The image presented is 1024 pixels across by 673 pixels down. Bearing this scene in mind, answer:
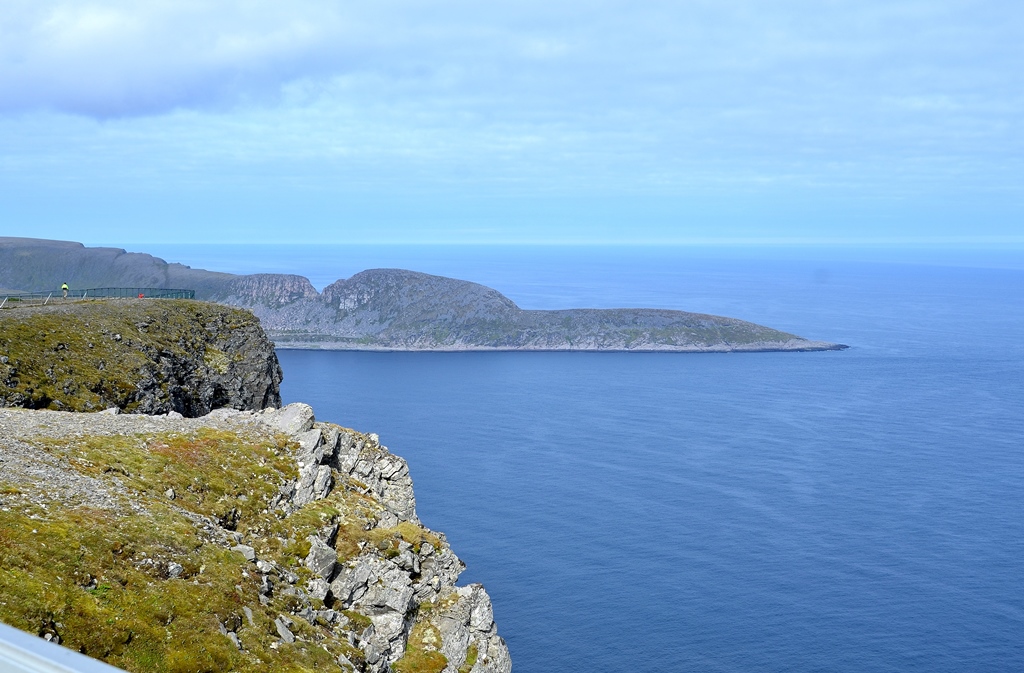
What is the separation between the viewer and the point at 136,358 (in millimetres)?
67062

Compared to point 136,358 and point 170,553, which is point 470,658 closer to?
point 170,553

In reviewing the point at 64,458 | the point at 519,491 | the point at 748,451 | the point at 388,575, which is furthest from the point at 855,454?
the point at 64,458

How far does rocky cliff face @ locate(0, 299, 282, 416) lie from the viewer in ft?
192

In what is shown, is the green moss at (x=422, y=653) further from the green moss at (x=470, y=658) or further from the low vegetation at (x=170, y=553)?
the green moss at (x=470, y=658)

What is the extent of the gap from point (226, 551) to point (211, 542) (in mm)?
804

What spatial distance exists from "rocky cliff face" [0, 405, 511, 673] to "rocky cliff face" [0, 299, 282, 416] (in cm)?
1323

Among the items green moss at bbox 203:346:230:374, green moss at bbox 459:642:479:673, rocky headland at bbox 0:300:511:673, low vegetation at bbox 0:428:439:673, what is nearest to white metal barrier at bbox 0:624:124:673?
low vegetation at bbox 0:428:439:673

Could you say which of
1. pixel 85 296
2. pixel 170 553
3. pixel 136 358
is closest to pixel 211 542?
pixel 170 553

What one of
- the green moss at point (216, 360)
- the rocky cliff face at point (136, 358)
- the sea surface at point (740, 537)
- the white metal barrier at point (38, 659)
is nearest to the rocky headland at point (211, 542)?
the rocky cliff face at point (136, 358)

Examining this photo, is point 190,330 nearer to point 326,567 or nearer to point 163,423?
point 163,423

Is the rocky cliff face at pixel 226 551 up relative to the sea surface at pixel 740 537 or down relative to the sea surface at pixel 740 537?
up

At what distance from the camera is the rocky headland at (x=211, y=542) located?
95.9 feet

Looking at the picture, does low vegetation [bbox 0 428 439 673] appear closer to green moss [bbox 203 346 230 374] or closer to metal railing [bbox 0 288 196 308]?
green moss [bbox 203 346 230 374]

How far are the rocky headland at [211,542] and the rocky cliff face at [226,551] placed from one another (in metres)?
0.08
